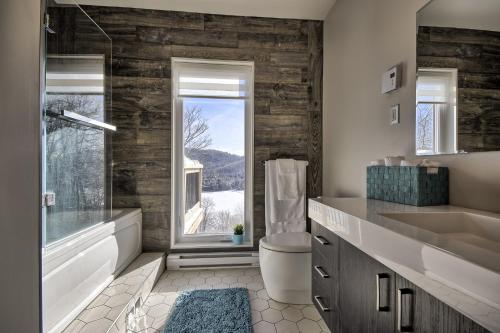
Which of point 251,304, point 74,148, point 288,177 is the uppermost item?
point 74,148

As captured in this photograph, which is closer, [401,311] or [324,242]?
[401,311]

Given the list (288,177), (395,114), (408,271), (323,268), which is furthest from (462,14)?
(288,177)

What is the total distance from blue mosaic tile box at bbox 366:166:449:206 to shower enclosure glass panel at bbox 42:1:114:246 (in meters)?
1.72

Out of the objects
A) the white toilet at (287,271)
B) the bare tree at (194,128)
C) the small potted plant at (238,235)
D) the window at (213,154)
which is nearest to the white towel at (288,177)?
the window at (213,154)

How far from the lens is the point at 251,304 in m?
1.72

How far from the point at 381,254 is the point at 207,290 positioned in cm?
159

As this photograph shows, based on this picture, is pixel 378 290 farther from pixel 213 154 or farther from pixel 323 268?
pixel 213 154

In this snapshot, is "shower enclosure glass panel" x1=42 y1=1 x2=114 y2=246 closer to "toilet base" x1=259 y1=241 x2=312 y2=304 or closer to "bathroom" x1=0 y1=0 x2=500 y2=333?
"bathroom" x1=0 y1=0 x2=500 y2=333

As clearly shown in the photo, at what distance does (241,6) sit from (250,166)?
1465mm

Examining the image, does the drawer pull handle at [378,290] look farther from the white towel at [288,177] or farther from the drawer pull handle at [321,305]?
the white towel at [288,177]

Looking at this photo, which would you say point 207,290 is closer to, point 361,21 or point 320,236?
point 320,236

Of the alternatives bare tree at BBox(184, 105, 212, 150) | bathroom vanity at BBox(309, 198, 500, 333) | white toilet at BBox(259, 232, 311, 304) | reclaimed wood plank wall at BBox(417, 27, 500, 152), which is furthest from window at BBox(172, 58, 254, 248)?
reclaimed wood plank wall at BBox(417, 27, 500, 152)

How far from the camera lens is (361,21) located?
173 cm

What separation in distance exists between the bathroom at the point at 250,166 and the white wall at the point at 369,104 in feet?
0.04
